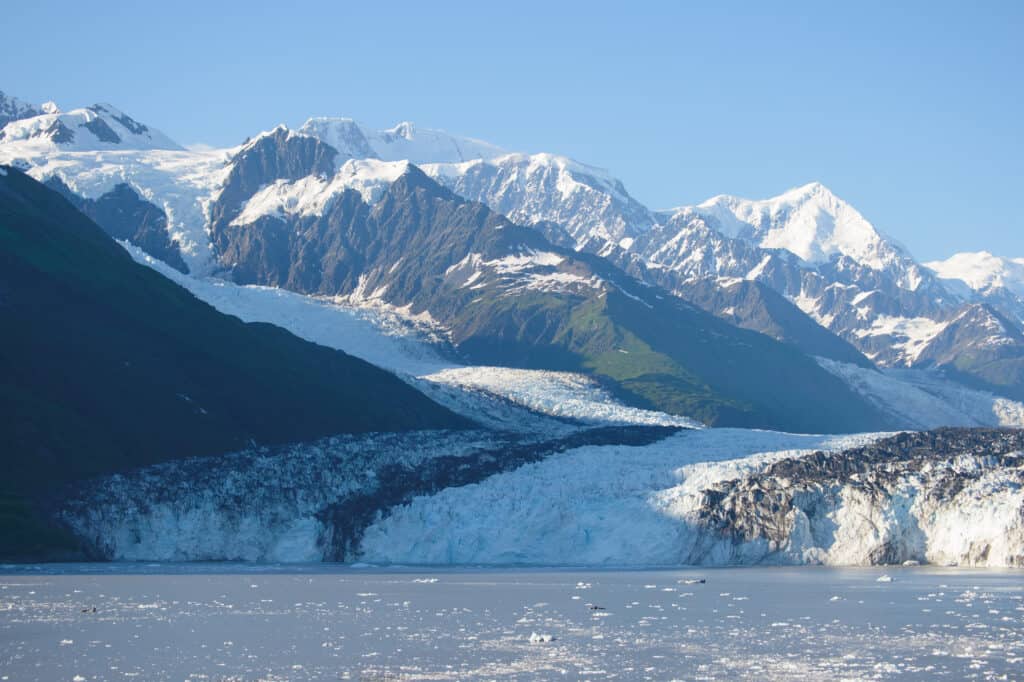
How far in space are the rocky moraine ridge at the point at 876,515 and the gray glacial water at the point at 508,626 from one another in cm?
582

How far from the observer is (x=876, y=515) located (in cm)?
9638

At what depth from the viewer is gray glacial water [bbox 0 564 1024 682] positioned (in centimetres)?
4959

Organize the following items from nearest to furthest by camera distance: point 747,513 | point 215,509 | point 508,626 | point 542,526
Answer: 1. point 508,626
2. point 747,513
3. point 542,526
4. point 215,509

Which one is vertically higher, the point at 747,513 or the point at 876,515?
the point at 876,515

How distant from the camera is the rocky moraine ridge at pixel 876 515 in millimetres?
93938

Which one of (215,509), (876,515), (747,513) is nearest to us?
(876,515)

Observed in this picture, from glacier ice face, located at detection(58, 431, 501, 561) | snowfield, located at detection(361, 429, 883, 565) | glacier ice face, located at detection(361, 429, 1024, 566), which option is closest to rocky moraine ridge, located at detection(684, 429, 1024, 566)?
glacier ice face, located at detection(361, 429, 1024, 566)

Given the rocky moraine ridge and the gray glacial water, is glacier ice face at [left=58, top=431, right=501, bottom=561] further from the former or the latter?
the rocky moraine ridge

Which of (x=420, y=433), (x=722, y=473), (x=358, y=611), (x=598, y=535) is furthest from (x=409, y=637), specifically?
(x=420, y=433)

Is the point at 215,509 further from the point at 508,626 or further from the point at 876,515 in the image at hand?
the point at 508,626

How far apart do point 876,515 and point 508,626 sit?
142 feet

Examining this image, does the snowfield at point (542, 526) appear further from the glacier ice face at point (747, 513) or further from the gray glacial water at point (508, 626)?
the gray glacial water at point (508, 626)

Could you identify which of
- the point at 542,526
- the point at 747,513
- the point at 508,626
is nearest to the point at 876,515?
Answer: the point at 747,513

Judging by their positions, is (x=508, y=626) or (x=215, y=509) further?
(x=215, y=509)
